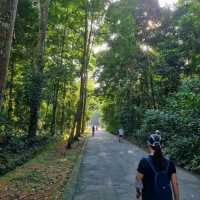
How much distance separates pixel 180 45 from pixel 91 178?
17533mm

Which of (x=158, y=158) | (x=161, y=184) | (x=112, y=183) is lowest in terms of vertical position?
(x=112, y=183)

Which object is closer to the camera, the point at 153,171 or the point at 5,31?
the point at 153,171

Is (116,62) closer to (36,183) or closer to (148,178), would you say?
(36,183)

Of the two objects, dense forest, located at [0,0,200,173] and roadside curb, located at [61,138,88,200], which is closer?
roadside curb, located at [61,138,88,200]

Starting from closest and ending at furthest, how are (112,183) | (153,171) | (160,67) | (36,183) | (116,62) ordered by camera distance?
(153,171) → (36,183) → (112,183) → (160,67) → (116,62)

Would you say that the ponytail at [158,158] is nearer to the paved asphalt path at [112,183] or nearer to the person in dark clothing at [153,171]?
the person in dark clothing at [153,171]

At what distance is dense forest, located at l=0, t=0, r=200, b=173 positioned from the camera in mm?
17219

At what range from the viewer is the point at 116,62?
37.5 meters

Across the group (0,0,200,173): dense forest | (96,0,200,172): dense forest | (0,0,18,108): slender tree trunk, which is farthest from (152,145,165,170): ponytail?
(96,0,200,172): dense forest

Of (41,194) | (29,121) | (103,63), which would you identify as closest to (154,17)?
(103,63)

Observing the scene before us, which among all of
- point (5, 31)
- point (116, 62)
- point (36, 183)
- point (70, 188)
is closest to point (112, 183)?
point (70, 188)

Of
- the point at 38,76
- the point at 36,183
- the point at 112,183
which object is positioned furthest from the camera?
the point at 38,76

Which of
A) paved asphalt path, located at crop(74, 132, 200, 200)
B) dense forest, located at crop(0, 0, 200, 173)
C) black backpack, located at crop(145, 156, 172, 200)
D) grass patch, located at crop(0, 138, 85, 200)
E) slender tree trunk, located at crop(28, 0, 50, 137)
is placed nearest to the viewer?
black backpack, located at crop(145, 156, 172, 200)

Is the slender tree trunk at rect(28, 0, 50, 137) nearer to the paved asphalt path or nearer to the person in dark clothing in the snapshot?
the paved asphalt path
